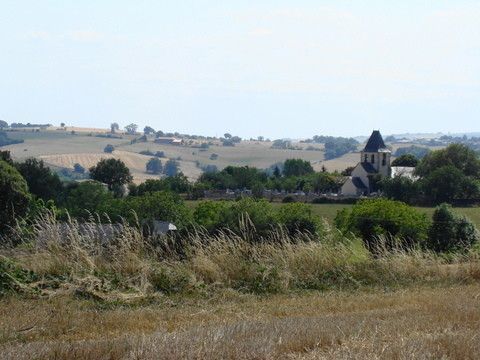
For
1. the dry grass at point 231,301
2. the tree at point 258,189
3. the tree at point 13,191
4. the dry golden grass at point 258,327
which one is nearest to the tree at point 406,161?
the tree at point 258,189

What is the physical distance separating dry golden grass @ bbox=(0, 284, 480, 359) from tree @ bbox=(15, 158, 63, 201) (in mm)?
75032

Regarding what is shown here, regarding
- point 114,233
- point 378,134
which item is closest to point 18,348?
point 114,233

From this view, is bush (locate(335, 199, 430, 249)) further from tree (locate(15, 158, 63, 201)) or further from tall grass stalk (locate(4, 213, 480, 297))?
tree (locate(15, 158, 63, 201))

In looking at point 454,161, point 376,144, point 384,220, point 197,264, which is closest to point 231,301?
point 197,264

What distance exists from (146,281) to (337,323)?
354 centimetres

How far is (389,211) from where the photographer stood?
179 feet

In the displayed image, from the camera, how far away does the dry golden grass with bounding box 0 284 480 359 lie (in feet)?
19.8

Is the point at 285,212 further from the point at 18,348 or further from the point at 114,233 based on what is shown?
the point at 18,348

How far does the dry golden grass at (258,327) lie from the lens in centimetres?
604

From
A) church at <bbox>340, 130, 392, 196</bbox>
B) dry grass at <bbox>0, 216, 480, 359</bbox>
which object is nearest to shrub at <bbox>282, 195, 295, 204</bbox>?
church at <bbox>340, 130, 392, 196</bbox>

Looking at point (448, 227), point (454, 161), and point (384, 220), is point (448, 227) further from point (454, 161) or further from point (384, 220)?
point (454, 161)

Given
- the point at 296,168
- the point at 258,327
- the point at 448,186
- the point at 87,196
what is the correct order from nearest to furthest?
the point at 258,327
the point at 87,196
the point at 448,186
the point at 296,168

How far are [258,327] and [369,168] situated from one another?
449 feet

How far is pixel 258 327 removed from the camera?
285 inches
